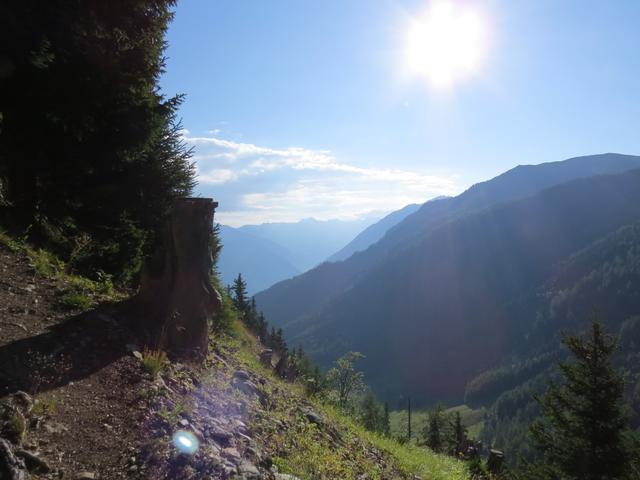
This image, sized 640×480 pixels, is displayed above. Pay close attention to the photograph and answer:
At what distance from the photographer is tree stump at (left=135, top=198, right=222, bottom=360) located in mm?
8453

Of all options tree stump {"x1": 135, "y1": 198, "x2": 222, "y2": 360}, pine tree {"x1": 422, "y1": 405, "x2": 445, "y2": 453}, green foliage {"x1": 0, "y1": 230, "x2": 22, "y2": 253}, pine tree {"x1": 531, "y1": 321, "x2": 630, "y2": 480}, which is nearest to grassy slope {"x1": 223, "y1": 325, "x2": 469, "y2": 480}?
tree stump {"x1": 135, "y1": 198, "x2": 222, "y2": 360}

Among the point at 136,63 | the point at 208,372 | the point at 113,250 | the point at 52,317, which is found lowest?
the point at 208,372

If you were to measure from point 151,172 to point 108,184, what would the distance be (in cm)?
204

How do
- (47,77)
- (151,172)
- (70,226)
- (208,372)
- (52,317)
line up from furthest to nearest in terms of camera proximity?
(151,172), (70,226), (47,77), (208,372), (52,317)

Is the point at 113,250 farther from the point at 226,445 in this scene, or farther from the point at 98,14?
the point at 226,445

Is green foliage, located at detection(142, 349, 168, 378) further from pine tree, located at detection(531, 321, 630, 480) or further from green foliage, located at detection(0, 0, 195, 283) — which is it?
pine tree, located at detection(531, 321, 630, 480)

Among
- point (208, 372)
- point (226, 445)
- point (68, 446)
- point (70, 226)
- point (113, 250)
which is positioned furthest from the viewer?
point (113, 250)

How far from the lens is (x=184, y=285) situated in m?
8.66

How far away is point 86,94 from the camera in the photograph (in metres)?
11.3

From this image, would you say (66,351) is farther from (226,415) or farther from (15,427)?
(226,415)

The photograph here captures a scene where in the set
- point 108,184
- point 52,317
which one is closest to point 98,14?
point 108,184

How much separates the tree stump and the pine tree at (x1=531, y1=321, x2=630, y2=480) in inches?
612

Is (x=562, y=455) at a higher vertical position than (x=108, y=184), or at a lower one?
lower

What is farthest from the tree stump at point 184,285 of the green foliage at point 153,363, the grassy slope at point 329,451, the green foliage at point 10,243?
the green foliage at point 10,243
